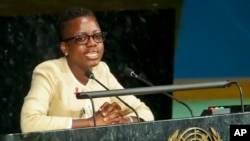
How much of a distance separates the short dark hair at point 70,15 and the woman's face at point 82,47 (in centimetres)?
8

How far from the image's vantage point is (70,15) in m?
5.32

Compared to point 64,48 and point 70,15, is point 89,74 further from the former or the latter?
point 70,15

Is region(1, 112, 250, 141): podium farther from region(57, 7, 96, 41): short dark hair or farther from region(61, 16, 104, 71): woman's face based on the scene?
region(57, 7, 96, 41): short dark hair

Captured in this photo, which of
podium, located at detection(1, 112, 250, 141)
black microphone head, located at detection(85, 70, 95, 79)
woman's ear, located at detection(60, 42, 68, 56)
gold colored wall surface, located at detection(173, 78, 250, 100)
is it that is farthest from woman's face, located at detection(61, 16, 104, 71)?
podium, located at detection(1, 112, 250, 141)

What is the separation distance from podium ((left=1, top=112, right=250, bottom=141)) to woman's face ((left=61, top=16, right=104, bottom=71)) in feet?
3.49

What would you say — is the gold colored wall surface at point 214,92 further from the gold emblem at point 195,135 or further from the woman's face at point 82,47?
the gold emblem at point 195,135

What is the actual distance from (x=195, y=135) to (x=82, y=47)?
1.17 metres

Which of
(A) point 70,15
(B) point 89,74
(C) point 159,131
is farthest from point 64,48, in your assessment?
(C) point 159,131

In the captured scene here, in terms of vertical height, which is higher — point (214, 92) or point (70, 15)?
point (70, 15)

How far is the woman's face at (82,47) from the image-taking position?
507 centimetres

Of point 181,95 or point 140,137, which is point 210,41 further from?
point 140,137

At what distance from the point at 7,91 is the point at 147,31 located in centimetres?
110

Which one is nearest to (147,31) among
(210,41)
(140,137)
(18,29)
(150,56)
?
(150,56)

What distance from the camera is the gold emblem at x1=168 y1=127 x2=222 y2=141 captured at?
4.18 metres
